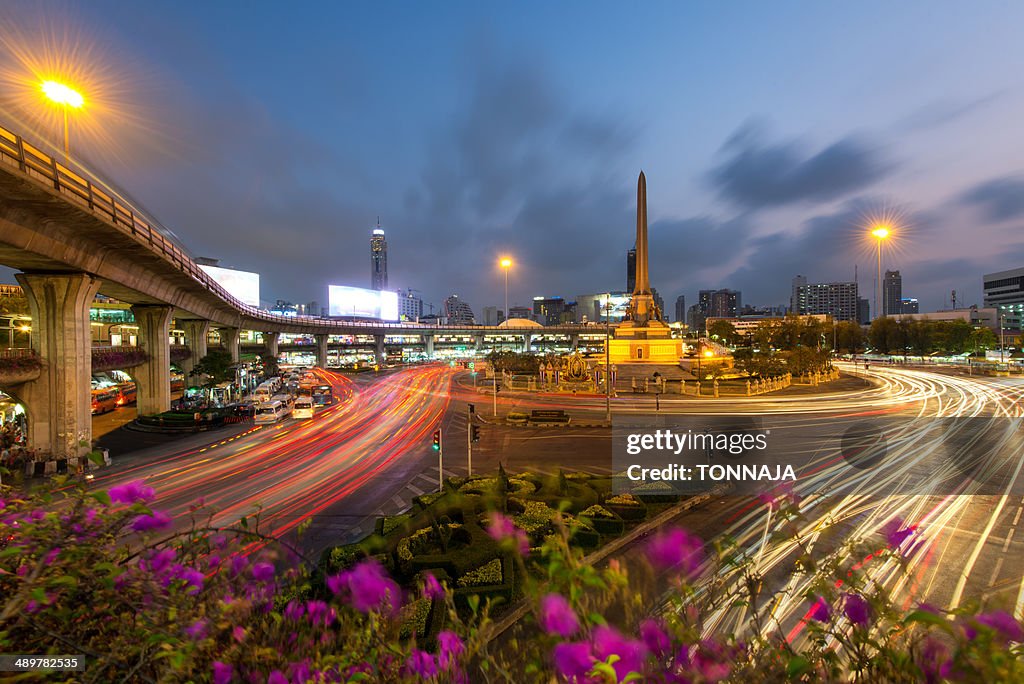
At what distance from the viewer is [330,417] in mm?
29219

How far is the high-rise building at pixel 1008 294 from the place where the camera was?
101m

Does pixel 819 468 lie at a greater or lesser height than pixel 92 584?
lesser

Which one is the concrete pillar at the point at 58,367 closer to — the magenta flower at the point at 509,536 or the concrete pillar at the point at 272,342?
the magenta flower at the point at 509,536

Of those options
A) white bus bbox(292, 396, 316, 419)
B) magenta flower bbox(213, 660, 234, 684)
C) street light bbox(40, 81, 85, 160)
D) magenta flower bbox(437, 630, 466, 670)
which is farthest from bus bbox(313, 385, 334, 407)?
magenta flower bbox(437, 630, 466, 670)

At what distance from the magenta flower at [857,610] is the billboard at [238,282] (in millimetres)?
73588

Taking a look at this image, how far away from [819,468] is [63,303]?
32865mm

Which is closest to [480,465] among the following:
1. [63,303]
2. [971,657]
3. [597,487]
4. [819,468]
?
[597,487]

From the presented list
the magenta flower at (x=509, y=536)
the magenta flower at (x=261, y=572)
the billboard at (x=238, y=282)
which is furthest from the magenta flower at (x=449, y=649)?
the billboard at (x=238, y=282)

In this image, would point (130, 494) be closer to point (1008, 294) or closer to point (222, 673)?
point (222, 673)

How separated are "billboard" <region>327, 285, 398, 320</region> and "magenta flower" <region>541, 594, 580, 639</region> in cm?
9587

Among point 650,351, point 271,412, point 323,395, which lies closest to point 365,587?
point 271,412

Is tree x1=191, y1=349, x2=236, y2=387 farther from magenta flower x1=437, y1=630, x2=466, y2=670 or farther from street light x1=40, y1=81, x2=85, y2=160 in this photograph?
magenta flower x1=437, y1=630, x2=466, y2=670

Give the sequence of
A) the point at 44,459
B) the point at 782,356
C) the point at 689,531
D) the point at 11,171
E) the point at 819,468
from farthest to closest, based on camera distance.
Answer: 1. the point at 782,356
2. the point at 44,459
3. the point at 819,468
4. the point at 11,171
5. the point at 689,531

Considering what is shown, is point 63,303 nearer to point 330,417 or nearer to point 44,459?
point 44,459
